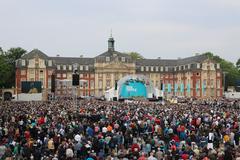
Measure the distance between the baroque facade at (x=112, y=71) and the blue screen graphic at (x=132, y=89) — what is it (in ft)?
114

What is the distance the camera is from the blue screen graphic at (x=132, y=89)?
213ft

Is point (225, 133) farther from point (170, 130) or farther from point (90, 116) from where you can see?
point (90, 116)

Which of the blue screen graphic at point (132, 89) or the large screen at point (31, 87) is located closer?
the blue screen graphic at point (132, 89)

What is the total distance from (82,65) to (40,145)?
9195 cm

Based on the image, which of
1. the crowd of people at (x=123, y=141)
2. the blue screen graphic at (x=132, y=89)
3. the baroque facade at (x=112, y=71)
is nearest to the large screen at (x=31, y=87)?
the baroque facade at (x=112, y=71)

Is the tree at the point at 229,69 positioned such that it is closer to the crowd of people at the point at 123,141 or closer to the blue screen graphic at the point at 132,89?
the blue screen graphic at the point at 132,89

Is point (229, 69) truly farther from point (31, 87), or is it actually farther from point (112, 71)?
point (31, 87)

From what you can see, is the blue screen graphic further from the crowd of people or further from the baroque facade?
the crowd of people

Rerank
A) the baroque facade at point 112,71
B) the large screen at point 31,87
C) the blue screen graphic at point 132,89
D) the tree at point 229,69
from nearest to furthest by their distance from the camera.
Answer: the blue screen graphic at point 132,89 → the large screen at point 31,87 → the baroque facade at point 112,71 → the tree at point 229,69

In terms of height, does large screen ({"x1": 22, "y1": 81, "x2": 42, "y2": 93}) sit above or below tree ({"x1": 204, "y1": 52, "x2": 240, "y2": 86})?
below

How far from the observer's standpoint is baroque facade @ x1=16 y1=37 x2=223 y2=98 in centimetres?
10125

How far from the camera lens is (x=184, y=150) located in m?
15.1

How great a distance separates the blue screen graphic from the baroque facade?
34.9 m

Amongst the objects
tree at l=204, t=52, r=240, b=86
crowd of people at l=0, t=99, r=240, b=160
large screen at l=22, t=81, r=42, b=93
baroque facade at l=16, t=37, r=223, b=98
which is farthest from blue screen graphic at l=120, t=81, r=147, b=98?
tree at l=204, t=52, r=240, b=86
